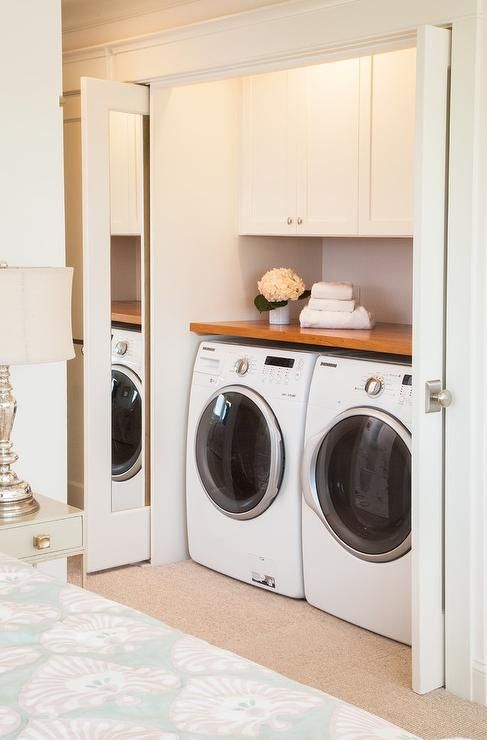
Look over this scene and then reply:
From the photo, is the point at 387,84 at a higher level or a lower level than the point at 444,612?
higher

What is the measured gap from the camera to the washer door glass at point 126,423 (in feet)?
13.5

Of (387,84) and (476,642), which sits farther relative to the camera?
(387,84)

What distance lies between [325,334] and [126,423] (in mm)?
1023

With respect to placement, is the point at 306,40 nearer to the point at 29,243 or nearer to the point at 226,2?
the point at 226,2

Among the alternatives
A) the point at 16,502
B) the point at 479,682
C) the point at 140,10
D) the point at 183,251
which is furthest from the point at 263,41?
the point at 479,682

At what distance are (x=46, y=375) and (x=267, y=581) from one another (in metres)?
1.27

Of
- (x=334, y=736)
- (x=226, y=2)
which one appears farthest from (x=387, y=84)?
(x=334, y=736)

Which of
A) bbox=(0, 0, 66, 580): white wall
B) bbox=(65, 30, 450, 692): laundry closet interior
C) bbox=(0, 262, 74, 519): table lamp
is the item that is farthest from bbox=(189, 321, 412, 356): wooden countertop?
bbox=(0, 262, 74, 519): table lamp

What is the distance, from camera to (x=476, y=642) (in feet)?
9.46

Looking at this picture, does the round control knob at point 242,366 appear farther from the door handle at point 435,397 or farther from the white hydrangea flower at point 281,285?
the door handle at point 435,397

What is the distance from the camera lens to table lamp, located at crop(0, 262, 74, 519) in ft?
8.59

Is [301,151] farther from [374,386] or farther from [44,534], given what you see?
[44,534]

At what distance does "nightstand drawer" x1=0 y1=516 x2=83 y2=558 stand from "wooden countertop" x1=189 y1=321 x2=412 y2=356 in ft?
4.00

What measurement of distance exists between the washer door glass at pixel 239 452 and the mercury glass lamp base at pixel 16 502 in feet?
3.82
